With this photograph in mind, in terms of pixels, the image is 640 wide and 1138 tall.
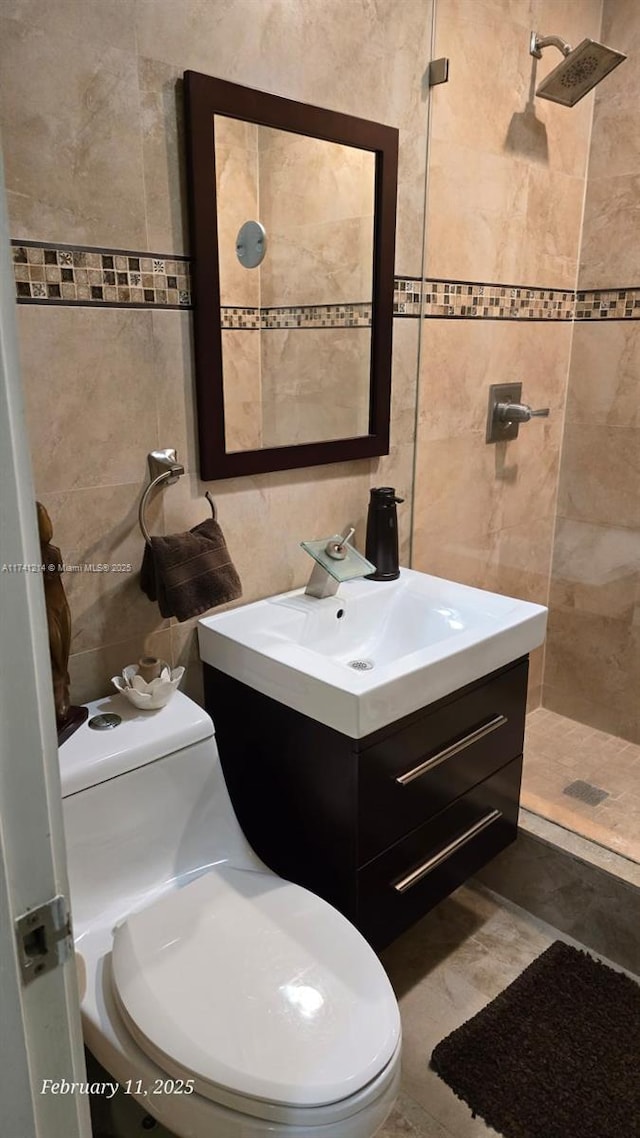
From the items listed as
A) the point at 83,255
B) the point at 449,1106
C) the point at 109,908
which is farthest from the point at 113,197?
the point at 449,1106

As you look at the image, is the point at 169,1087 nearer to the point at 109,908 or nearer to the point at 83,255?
the point at 109,908

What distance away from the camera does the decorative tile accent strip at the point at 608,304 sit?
2.37 metres

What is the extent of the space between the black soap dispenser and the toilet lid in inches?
32.5

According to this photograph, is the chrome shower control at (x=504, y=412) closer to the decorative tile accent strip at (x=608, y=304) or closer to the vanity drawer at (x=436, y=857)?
the decorative tile accent strip at (x=608, y=304)

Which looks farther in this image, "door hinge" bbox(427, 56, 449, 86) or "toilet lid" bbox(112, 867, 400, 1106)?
"door hinge" bbox(427, 56, 449, 86)

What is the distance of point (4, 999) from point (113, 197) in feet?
4.17

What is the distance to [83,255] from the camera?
52.6 inches

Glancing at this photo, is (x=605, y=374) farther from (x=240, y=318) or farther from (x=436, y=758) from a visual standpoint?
(x=436, y=758)

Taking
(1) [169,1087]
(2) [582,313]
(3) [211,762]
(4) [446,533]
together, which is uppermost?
(2) [582,313]

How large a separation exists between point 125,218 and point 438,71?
3.19 feet

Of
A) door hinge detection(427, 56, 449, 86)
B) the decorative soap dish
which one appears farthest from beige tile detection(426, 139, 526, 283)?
the decorative soap dish

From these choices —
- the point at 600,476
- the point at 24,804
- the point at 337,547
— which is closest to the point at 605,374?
the point at 600,476

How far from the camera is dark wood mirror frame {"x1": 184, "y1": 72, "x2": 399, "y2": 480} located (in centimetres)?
144

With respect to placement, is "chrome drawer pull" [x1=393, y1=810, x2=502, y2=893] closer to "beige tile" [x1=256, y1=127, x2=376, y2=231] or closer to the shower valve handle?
the shower valve handle
